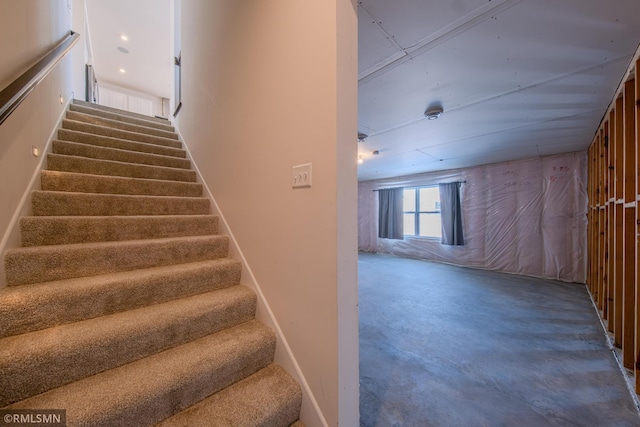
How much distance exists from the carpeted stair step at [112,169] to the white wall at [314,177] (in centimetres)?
94

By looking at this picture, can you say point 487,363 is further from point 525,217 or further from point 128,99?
point 128,99

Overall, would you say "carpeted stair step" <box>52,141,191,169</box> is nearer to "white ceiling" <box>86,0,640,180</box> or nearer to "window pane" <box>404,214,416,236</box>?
"white ceiling" <box>86,0,640,180</box>

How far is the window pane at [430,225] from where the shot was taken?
5.91m

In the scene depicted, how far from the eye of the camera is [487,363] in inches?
73.5

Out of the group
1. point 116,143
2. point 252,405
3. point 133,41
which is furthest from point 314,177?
point 133,41

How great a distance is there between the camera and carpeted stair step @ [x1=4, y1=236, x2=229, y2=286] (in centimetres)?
116

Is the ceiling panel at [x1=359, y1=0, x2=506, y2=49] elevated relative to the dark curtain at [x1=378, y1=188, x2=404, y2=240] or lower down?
elevated

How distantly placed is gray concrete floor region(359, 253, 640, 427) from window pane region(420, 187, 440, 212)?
9.12 ft

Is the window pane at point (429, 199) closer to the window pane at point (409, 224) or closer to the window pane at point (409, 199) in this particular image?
the window pane at point (409, 199)

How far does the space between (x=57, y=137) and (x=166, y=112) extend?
258 inches

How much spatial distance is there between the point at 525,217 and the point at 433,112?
3.52m

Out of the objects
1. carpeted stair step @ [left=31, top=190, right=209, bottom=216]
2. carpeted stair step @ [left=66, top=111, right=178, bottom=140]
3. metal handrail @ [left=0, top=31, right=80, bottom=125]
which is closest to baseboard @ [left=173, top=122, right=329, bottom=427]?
carpeted stair step @ [left=31, top=190, right=209, bottom=216]

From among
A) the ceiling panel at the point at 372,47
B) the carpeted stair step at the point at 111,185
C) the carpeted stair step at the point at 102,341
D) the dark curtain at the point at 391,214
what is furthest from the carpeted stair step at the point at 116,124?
the dark curtain at the point at 391,214

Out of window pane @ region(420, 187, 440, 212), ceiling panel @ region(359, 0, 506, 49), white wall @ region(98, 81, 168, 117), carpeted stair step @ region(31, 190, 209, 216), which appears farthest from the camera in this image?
white wall @ region(98, 81, 168, 117)
